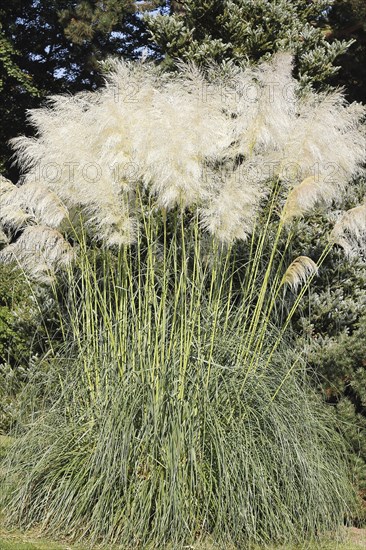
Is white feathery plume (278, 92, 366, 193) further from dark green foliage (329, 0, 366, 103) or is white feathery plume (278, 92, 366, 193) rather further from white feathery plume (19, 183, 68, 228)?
dark green foliage (329, 0, 366, 103)

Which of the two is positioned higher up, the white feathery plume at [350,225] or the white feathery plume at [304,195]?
the white feathery plume at [304,195]

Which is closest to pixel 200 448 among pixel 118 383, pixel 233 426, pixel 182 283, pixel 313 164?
pixel 233 426

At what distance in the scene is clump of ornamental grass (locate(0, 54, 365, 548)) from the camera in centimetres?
434

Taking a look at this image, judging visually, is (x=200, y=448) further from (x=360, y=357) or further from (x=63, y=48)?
(x=63, y=48)

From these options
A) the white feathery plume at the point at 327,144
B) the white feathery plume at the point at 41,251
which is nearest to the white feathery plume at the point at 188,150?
the white feathery plume at the point at 327,144

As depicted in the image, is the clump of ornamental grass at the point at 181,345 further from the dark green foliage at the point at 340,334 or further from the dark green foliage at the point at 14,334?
the dark green foliage at the point at 14,334

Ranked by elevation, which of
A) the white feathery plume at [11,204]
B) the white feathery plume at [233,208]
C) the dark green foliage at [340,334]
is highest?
the white feathery plume at [233,208]

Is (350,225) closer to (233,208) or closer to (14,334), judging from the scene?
(233,208)

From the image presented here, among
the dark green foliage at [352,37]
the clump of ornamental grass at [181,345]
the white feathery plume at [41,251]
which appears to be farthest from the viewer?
the dark green foliage at [352,37]

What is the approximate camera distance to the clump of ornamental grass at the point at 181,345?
4.34 meters

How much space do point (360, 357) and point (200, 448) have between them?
1715 millimetres

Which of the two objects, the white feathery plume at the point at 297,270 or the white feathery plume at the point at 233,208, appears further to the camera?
the white feathery plume at the point at 297,270

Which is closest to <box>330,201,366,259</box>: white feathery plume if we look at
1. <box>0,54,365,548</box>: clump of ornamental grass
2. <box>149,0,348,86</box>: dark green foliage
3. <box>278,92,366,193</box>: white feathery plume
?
<box>0,54,365,548</box>: clump of ornamental grass

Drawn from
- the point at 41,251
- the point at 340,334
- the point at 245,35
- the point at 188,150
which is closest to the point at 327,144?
the point at 188,150
